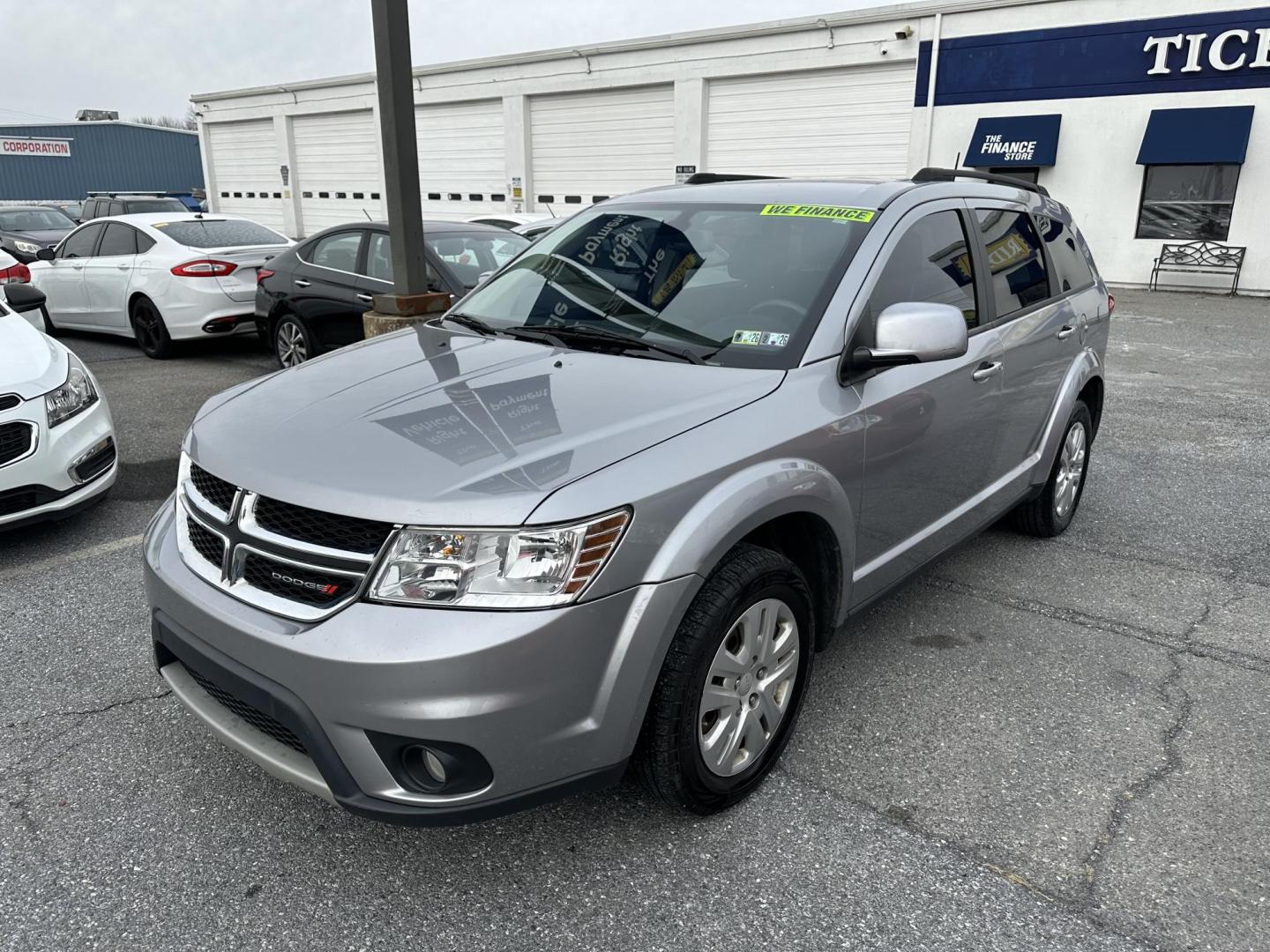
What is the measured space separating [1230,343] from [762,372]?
1142cm

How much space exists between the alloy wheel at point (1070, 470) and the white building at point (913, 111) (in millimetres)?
15315

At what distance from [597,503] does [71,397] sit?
3760 mm

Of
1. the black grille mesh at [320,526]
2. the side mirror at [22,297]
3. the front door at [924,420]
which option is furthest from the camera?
the side mirror at [22,297]

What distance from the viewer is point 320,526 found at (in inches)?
86.0

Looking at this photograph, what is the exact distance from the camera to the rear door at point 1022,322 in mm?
3848

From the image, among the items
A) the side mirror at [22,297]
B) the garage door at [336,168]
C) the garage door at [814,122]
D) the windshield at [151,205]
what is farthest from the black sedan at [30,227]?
the side mirror at [22,297]

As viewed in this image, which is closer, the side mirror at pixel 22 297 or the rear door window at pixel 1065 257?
the rear door window at pixel 1065 257

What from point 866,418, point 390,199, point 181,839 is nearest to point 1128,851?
point 866,418

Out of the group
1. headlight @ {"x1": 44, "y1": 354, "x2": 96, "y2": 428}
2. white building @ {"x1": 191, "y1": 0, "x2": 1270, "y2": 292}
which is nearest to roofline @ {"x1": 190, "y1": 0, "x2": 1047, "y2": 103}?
white building @ {"x1": 191, "y1": 0, "x2": 1270, "y2": 292}

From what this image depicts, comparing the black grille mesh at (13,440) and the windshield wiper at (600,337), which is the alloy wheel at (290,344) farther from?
the windshield wiper at (600,337)

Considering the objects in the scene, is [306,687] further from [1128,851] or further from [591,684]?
[1128,851]

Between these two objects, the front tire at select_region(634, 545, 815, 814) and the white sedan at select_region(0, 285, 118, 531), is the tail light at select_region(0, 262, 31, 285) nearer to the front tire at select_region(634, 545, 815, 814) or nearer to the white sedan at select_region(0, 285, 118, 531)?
the white sedan at select_region(0, 285, 118, 531)

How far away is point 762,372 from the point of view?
108 inches

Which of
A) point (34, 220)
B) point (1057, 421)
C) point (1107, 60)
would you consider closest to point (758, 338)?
point (1057, 421)
